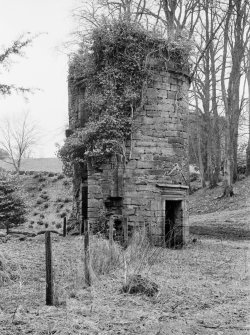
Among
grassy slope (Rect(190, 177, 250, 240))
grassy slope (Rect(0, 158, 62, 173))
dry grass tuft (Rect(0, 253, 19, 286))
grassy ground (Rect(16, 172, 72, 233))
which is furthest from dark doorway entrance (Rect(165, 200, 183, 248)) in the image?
grassy slope (Rect(0, 158, 62, 173))

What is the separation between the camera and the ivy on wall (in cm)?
1541

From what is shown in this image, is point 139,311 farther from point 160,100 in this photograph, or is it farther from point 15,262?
point 160,100

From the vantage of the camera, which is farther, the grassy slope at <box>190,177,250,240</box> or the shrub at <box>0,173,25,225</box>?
the shrub at <box>0,173,25,225</box>

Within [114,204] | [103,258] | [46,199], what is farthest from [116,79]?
[46,199]

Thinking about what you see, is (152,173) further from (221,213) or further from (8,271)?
(221,213)

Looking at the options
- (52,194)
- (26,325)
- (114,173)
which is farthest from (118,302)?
(52,194)

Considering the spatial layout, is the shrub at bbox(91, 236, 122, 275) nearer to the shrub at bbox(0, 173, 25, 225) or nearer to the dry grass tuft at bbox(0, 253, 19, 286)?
the dry grass tuft at bbox(0, 253, 19, 286)

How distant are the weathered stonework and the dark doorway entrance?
3cm

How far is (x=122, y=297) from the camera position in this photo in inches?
303

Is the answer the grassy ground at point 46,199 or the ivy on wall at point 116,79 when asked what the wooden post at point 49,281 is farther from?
the grassy ground at point 46,199

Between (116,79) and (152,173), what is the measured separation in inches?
126

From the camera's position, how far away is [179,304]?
7.40 metres

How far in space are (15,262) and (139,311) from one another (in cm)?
376

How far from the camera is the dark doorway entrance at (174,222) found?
53.4ft
